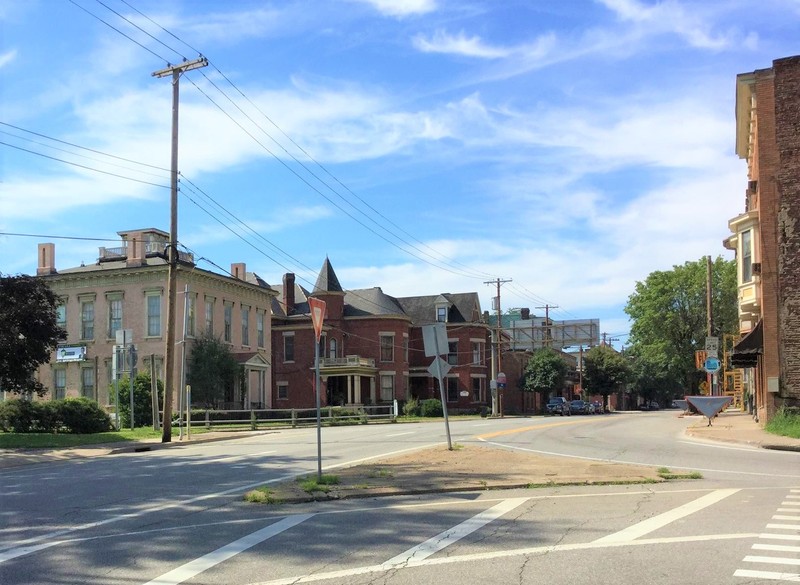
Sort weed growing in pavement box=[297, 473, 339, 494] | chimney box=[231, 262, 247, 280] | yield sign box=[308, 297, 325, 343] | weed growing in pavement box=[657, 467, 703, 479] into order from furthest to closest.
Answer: chimney box=[231, 262, 247, 280] < weed growing in pavement box=[657, 467, 703, 479] < yield sign box=[308, 297, 325, 343] < weed growing in pavement box=[297, 473, 339, 494]

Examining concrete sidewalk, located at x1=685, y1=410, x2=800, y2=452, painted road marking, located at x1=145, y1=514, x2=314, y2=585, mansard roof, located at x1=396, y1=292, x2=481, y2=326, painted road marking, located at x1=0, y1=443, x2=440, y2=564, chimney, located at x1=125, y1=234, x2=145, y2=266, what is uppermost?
chimney, located at x1=125, y1=234, x2=145, y2=266

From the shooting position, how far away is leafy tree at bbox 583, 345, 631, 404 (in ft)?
284

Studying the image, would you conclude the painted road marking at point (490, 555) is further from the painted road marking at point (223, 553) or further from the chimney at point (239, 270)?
the chimney at point (239, 270)

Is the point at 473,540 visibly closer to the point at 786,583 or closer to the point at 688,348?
the point at 786,583

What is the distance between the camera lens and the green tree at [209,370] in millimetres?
43906

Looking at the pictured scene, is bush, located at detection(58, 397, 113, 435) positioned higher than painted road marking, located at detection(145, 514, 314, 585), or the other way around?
painted road marking, located at detection(145, 514, 314, 585)

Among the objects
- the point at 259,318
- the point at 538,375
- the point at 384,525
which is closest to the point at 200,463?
the point at 384,525

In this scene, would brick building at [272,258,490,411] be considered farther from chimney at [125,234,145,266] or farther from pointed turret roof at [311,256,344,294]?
chimney at [125,234,145,266]

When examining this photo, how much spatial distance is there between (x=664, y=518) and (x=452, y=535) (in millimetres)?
2716

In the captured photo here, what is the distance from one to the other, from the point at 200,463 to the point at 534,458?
755 centimetres

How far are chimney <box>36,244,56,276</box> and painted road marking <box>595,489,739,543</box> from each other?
4689 cm

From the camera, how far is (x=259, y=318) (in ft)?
176

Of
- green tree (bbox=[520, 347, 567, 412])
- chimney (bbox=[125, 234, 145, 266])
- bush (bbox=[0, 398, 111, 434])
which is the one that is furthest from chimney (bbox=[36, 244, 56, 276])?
green tree (bbox=[520, 347, 567, 412])

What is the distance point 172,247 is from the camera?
2736 centimetres
